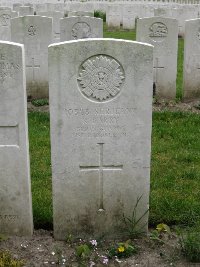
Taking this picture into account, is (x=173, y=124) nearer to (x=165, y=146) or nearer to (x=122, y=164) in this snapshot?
(x=165, y=146)

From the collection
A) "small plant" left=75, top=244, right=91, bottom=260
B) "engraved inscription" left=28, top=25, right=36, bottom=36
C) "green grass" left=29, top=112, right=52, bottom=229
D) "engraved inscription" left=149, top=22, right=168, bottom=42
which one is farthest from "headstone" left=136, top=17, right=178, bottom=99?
"small plant" left=75, top=244, right=91, bottom=260

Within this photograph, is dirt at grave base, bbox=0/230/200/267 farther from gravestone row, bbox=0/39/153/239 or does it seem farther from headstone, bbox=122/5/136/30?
headstone, bbox=122/5/136/30

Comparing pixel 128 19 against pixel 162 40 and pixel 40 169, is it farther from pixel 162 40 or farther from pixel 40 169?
pixel 40 169

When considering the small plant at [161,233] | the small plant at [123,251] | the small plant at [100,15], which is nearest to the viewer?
the small plant at [123,251]

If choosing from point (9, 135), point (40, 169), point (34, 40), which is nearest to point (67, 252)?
point (9, 135)

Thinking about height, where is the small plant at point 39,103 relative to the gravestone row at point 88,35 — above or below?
below

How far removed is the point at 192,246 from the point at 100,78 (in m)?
1.60

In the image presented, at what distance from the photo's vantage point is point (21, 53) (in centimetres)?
418

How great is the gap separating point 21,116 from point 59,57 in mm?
595

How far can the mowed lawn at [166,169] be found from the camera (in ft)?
16.3

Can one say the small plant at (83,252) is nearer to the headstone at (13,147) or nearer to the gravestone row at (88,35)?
the headstone at (13,147)

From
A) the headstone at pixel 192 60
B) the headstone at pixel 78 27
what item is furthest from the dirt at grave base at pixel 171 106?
the headstone at pixel 78 27

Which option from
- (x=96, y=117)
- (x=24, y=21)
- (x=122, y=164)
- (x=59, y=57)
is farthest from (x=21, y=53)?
(x=24, y=21)

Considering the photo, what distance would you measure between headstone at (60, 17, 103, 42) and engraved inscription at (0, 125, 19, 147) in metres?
5.90
